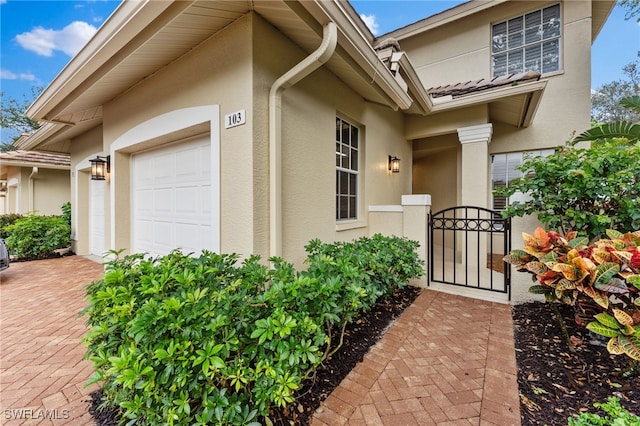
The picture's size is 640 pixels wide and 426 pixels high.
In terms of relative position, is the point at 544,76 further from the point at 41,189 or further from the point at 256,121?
the point at 41,189

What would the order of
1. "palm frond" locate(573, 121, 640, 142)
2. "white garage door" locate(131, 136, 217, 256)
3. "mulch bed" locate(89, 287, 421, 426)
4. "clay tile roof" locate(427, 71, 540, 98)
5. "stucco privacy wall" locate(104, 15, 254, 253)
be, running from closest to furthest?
"mulch bed" locate(89, 287, 421, 426) → "stucco privacy wall" locate(104, 15, 254, 253) → "white garage door" locate(131, 136, 217, 256) → "palm frond" locate(573, 121, 640, 142) → "clay tile roof" locate(427, 71, 540, 98)

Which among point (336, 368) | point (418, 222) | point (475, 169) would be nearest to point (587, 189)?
point (418, 222)

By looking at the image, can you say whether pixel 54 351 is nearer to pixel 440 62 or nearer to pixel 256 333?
pixel 256 333

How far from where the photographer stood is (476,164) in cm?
584

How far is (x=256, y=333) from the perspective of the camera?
1613 millimetres

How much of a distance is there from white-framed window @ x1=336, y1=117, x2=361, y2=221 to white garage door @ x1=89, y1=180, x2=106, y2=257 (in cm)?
638

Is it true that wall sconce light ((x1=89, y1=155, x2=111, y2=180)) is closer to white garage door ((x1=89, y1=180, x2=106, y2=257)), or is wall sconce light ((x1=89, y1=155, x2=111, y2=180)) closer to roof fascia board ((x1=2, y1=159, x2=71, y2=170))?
white garage door ((x1=89, y1=180, x2=106, y2=257))

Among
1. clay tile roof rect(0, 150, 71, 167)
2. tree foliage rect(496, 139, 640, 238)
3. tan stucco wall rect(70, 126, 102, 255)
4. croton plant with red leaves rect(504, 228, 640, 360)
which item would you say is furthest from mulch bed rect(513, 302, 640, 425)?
clay tile roof rect(0, 150, 71, 167)

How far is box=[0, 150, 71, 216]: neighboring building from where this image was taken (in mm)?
9428

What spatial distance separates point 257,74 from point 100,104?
14.2 ft

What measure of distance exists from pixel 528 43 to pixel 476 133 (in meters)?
3.49

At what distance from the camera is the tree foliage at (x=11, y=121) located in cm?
1853

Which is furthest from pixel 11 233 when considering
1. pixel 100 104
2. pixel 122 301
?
pixel 122 301

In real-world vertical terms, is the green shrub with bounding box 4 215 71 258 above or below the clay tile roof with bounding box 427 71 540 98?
below
